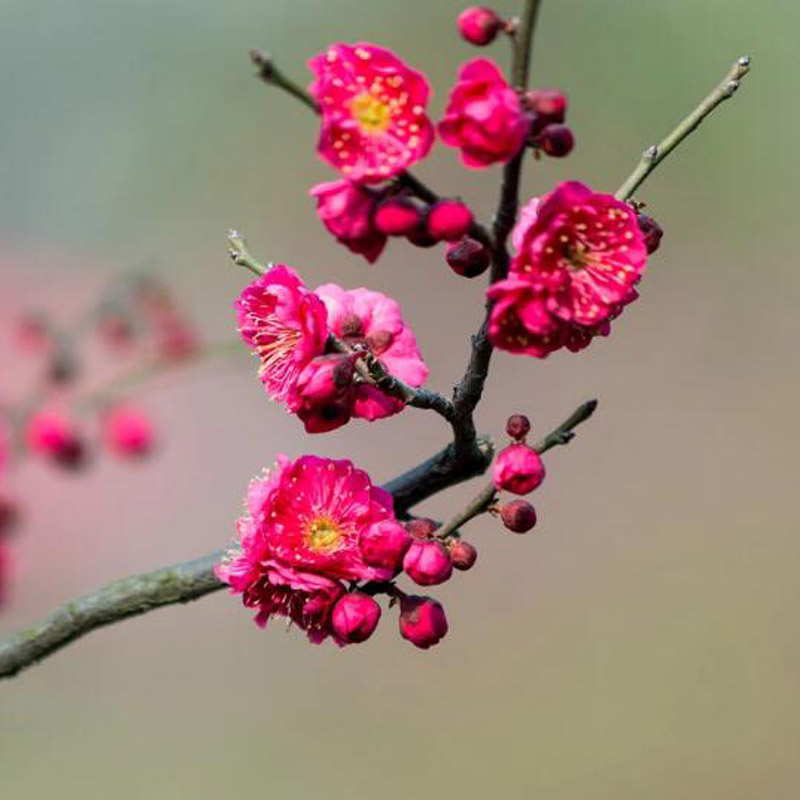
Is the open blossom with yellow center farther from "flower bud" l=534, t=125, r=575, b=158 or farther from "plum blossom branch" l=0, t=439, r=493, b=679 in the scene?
"plum blossom branch" l=0, t=439, r=493, b=679

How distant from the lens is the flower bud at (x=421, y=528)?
0.79 m

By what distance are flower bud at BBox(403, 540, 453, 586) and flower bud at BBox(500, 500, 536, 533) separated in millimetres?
46

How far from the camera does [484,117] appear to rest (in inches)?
24.6

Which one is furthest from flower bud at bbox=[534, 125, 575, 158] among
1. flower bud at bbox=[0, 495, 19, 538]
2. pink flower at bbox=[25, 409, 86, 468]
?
pink flower at bbox=[25, 409, 86, 468]

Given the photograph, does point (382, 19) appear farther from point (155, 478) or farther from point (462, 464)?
point (462, 464)

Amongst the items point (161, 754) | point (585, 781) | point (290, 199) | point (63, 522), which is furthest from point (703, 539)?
point (290, 199)

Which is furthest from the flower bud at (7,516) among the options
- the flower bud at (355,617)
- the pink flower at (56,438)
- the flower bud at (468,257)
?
the flower bud at (468,257)

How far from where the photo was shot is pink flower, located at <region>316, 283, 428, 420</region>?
810 mm

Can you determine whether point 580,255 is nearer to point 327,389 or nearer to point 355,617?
point 327,389

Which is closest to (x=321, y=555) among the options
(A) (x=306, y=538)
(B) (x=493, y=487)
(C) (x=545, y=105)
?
(A) (x=306, y=538)

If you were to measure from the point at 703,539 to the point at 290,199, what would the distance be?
3.39 meters

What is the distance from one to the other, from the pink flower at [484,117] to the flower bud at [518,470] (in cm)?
20

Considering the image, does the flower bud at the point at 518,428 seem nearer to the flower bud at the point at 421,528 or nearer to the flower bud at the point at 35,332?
the flower bud at the point at 421,528

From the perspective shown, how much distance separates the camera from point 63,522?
4789 millimetres
